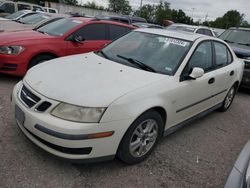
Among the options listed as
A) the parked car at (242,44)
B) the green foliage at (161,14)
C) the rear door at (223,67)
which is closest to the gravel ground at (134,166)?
the rear door at (223,67)

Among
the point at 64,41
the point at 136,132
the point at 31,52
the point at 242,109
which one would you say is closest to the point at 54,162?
the point at 136,132

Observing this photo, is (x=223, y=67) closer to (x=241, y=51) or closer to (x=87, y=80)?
(x=87, y=80)

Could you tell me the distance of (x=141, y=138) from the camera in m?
2.92

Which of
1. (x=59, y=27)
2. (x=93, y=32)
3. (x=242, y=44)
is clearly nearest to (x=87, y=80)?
(x=93, y=32)

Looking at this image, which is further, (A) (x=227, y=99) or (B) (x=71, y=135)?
(A) (x=227, y=99)

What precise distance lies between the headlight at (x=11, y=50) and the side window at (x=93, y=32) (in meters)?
1.37

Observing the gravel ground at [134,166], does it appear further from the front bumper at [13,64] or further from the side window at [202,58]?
the front bumper at [13,64]

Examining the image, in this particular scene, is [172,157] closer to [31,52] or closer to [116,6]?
[31,52]

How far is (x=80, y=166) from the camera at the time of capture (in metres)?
2.80

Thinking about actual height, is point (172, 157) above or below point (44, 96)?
below

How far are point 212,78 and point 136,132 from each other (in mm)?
1754

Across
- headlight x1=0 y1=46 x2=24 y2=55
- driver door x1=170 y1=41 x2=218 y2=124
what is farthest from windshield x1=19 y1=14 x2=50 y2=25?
driver door x1=170 y1=41 x2=218 y2=124

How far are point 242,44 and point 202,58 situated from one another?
452 cm

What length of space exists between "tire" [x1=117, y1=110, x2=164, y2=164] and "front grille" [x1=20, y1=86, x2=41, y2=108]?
103 centimetres
